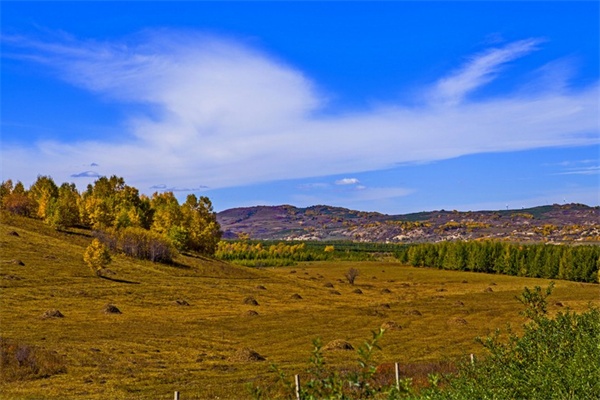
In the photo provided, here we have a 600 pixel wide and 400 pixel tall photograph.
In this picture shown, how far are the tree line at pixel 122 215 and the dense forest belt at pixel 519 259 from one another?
257 ft

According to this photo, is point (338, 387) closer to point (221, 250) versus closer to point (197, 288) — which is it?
point (197, 288)

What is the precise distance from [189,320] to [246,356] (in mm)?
20894

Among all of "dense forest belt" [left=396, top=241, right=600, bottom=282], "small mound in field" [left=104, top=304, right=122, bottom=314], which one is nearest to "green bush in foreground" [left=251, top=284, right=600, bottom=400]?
"small mound in field" [left=104, top=304, right=122, bottom=314]

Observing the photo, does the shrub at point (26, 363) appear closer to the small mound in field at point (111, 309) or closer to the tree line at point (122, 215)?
the small mound in field at point (111, 309)

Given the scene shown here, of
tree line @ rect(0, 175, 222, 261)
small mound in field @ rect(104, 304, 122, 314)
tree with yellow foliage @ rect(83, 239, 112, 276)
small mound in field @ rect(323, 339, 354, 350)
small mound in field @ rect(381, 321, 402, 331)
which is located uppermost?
tree line @ rect(0, 175, 222, 261)

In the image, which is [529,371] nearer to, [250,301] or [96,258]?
[250,301]

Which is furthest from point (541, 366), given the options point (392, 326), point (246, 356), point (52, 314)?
point (52, 314)

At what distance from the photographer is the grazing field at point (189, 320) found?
114 feet

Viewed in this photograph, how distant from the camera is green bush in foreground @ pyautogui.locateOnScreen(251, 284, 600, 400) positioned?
794 centimetres

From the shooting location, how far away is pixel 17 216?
10638cm

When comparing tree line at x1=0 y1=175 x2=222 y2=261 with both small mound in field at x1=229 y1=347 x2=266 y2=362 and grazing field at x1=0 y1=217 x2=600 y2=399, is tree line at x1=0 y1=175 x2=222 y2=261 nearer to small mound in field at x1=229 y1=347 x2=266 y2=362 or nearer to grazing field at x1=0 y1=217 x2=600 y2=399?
grazing field at x1=0 y1=217 x2=600 y2=399

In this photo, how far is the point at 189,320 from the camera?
201 ft

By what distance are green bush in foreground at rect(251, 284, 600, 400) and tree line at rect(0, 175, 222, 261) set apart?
90.9 metres

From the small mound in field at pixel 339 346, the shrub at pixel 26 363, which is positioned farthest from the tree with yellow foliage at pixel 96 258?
the small mound in field at pixel 339 346
